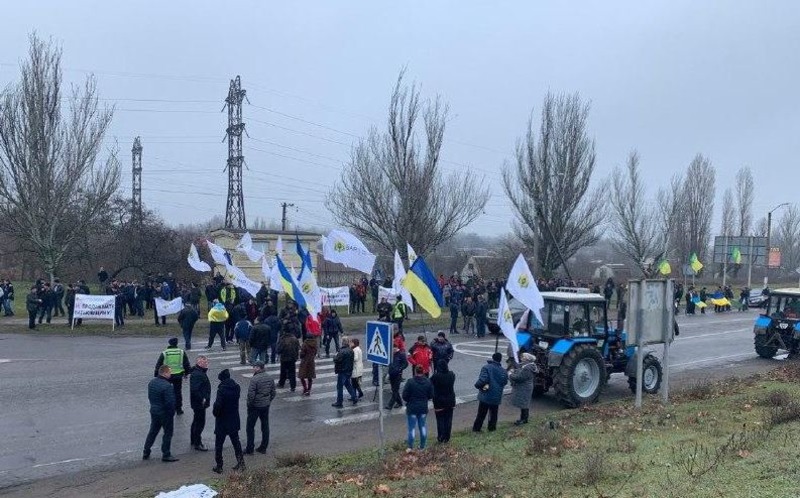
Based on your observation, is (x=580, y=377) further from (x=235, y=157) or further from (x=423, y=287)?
(x=235, y=157)

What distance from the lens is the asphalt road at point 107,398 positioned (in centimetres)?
1102

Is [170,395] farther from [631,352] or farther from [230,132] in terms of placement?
[230,132]

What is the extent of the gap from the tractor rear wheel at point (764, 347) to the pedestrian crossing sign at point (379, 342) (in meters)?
16.4

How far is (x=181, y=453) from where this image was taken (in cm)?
1128

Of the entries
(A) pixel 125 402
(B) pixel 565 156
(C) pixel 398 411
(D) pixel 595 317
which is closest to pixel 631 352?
(D) pixel 595 317

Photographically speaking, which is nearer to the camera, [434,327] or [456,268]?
[434,327]

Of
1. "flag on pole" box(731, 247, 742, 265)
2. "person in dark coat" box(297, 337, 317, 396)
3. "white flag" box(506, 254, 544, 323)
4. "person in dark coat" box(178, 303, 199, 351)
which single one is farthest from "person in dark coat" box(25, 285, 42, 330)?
"flag on pole" box(731, 247, 742, 265)

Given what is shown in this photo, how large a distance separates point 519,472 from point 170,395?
5.78 meters

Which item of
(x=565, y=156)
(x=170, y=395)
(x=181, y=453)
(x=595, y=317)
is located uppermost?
(x=565, y=156)

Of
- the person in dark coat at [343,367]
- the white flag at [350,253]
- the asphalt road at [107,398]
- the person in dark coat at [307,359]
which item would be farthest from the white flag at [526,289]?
the white flag at [350,253]

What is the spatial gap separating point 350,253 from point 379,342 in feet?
26.1

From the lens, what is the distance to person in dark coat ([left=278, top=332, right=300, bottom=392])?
15.5 m

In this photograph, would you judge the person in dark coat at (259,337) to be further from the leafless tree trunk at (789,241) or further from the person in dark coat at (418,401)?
the leafless tree trunk at (789,241)

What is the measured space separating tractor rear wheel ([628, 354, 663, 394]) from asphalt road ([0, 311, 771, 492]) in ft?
1.70
